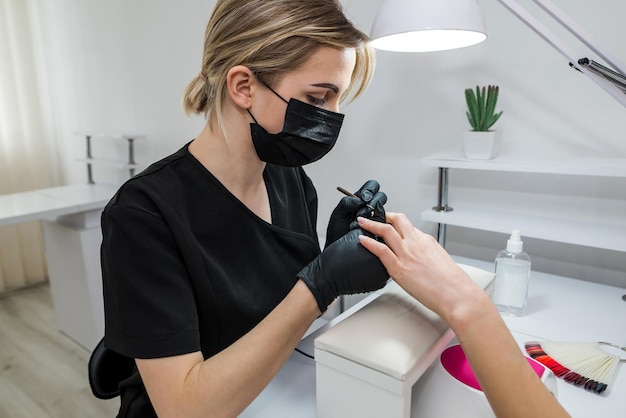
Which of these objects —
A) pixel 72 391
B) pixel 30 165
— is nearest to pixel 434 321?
pixel 72 391

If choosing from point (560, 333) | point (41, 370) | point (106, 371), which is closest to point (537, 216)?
point (560, 333)

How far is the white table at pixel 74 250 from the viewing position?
6.41 feet

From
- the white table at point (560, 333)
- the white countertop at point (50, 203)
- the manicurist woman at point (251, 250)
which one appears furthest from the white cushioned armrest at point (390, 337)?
the white countertop at point (50, 203)

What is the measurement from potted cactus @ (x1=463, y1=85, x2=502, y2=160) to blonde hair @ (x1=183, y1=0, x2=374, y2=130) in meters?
0.54

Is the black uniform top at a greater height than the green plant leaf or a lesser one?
lesser

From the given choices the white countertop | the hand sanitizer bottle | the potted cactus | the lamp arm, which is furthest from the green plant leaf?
A: the white countertop

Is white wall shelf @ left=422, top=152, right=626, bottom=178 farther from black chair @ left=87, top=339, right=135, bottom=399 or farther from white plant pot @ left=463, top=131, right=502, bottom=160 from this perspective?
black chair @ left=87, top=339, right=135, bottom=399

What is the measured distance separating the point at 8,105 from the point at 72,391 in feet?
6.07

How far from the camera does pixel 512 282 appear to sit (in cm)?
98

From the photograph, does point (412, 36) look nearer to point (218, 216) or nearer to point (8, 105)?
point (218, 216)

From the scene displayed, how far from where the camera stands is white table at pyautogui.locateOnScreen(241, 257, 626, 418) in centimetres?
70

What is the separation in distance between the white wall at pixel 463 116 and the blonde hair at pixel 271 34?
675 mm

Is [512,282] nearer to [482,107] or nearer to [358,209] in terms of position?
[358,209]

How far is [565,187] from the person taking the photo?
4.08 feet
